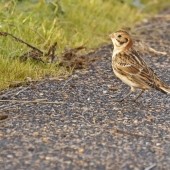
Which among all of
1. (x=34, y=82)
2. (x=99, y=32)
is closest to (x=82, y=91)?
(x=34, y=82)

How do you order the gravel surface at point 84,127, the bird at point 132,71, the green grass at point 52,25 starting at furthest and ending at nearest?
the green grass at point 52,25, the bird at point 132,71, the gravel surface at point 84,127

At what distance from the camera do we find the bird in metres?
7.80

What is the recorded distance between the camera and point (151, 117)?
24.2 feet

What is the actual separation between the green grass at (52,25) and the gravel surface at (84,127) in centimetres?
35

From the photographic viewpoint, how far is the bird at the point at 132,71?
7.80m

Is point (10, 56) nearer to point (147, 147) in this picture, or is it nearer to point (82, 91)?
point (82, 91)

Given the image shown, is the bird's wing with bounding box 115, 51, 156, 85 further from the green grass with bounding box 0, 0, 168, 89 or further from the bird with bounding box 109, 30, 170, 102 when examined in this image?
the green grass with bounding box 0, 0, 168, 89

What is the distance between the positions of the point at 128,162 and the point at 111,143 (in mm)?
491

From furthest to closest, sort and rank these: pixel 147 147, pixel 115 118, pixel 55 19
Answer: pixel 55 19 < pixel 115 118 < pixel 147 147

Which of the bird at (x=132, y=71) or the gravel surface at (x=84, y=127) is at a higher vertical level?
the bird at (x=132, y=71)

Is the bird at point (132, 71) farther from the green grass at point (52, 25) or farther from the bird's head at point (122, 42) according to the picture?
the green grass at point (52, 25)

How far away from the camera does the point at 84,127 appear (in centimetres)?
688

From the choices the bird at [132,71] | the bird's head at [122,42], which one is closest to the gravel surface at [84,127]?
the bird at [132,71]

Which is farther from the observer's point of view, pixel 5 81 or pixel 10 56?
pixel 10 56
